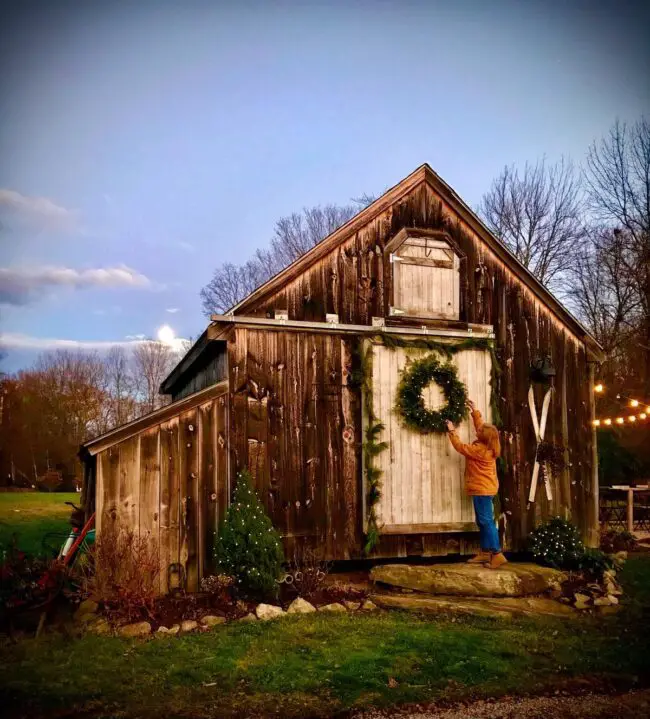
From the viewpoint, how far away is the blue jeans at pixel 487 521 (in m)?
9.68

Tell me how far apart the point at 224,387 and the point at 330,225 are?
1114 inches

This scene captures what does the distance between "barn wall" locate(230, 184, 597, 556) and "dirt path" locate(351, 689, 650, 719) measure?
410 centimetres

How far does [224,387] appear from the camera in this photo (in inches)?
361

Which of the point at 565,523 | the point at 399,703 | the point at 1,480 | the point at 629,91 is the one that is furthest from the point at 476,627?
the point at 1,480

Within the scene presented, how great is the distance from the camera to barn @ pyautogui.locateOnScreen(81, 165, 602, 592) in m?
8.86

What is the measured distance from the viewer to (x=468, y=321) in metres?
10.9

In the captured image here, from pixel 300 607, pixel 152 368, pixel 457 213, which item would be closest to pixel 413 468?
pixel 300 607

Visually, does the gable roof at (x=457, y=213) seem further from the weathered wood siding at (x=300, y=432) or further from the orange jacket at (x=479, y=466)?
the orange jacket at (x=479, y=466)

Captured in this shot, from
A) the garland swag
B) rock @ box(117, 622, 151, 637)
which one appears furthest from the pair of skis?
rock @ box(117, 622, 151, 637)

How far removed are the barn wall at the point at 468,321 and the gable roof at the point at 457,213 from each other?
0.10 m

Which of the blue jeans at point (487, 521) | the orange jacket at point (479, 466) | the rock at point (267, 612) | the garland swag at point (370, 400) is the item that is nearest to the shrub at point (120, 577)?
the rock at point (267, 612)

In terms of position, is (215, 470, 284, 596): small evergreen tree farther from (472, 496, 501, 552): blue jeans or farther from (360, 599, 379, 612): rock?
(472, 496, 501, 552): blue jeans

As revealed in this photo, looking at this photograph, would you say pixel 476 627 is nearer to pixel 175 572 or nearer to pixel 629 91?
pixel 175 572

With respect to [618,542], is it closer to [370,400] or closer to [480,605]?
[480,605]
